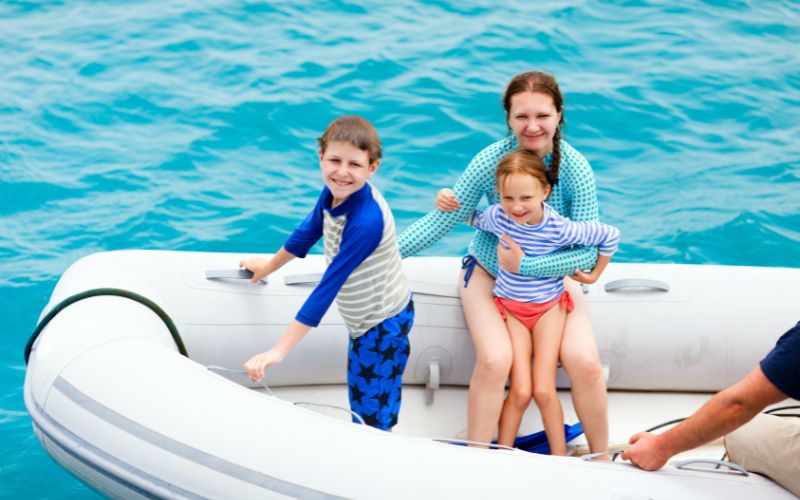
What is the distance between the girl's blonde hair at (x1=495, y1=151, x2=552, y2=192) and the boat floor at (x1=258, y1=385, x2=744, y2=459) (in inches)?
32.8

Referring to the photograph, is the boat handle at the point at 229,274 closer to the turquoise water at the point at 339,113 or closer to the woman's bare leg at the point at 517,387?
the woman's bare leg at the point at 517,387

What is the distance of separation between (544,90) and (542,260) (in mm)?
476

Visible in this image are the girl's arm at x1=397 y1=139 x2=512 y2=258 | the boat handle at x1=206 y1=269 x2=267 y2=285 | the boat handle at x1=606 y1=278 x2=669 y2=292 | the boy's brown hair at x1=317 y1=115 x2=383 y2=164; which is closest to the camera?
the boy's brown hair at x1=317 y1=115 x2=383 y2=164

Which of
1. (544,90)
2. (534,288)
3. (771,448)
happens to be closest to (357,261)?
(534,288)

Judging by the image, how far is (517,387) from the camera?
288 cm

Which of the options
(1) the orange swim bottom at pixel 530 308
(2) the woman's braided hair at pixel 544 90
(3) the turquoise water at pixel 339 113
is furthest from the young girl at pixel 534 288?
(3) the turquoise water at pixel 339 113

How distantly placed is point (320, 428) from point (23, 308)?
2268 mm

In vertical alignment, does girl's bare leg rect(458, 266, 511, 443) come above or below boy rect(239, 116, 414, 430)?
below

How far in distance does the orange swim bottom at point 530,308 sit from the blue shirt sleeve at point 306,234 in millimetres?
610

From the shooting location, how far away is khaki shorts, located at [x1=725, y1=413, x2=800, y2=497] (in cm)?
237

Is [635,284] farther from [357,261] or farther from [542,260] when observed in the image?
[357,261]

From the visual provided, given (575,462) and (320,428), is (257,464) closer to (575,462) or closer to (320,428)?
(320,428)

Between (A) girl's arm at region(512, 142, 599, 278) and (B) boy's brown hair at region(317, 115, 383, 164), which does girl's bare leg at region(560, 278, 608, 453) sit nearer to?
(A) girl's arm at region(512, 142, 599, 278)

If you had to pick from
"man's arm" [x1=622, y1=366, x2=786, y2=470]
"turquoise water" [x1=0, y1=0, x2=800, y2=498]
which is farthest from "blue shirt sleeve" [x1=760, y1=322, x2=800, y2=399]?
"turquoise water" [x1=0, y1=0, x2=800, y2=498]
